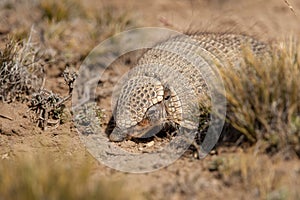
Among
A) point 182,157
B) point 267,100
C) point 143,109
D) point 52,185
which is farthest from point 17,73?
point 267,100

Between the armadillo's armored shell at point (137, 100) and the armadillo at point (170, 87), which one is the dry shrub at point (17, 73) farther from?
the armadillo's armored shell at point (137, 100)

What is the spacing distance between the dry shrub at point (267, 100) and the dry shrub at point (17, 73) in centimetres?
243

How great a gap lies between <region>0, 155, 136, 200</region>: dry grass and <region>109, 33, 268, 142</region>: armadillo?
134 cm

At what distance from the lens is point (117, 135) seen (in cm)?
495

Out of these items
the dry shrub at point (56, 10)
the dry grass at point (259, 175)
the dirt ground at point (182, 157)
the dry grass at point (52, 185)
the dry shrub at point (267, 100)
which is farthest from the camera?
the dry shrub at point (56, 10)

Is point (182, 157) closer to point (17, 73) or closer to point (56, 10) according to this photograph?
point (17, 73)

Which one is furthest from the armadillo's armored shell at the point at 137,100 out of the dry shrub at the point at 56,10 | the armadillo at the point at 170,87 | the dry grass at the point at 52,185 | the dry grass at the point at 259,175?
the dry shrub at the point at 56,10

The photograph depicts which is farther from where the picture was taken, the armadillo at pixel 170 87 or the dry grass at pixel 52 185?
the armadillo at pixel 170 87

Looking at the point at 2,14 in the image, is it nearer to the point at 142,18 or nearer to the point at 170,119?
the point at 142,18

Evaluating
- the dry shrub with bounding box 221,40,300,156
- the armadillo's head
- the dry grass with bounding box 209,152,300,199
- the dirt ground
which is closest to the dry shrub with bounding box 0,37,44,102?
the dirt ground

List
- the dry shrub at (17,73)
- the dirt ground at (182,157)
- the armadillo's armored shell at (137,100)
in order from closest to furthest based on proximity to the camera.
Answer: the dirt ground at (182,157) → the armadillo's armored shell at (137,100) → the dry shrub at (17,73)

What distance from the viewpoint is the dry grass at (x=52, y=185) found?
341 centimetres

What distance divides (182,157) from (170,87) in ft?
2.57

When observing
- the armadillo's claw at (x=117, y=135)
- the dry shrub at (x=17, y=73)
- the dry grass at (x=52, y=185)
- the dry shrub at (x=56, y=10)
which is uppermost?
the dry shrub at (x=56, y=10)
